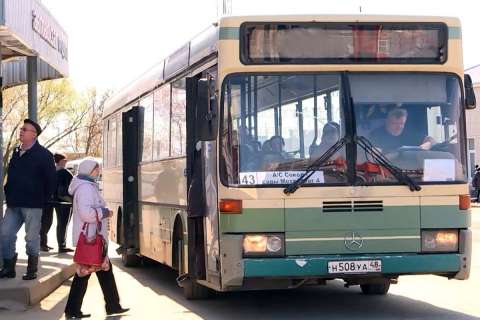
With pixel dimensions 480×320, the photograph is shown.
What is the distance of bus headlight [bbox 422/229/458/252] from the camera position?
9070 mm

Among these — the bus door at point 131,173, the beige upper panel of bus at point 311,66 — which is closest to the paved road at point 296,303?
the bus door at point 131,173

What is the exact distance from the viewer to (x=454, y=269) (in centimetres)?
900

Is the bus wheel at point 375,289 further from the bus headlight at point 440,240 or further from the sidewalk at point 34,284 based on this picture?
the sidewalk at point 34,284

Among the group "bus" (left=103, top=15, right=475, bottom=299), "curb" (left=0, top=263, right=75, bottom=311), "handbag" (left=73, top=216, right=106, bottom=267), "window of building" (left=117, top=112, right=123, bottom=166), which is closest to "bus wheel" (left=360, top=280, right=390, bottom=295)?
"bus" (left=103, top=15, right=475, bottom=299)

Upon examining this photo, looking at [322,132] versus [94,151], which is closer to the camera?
[322,132]

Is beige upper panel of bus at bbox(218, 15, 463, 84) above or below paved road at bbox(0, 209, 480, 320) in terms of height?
above

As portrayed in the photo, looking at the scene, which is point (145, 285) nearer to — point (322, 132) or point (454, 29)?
point (322, 132)

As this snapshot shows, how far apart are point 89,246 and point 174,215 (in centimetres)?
195

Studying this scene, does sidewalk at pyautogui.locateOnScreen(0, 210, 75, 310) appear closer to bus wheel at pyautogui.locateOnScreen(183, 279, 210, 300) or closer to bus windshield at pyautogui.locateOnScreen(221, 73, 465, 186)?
bus wheel at pyautogui.locateOnScreen(183, 279, 210, 300)

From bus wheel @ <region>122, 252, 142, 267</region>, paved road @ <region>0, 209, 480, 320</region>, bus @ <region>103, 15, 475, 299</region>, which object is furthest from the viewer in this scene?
bus wheel @ <region>122, 252, 142, 267</region>

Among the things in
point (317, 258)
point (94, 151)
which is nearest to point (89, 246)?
point (317, 258)

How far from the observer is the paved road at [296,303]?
1005cm

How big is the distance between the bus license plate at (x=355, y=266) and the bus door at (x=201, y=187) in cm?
117

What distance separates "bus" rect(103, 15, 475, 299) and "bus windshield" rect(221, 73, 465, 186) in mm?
10
